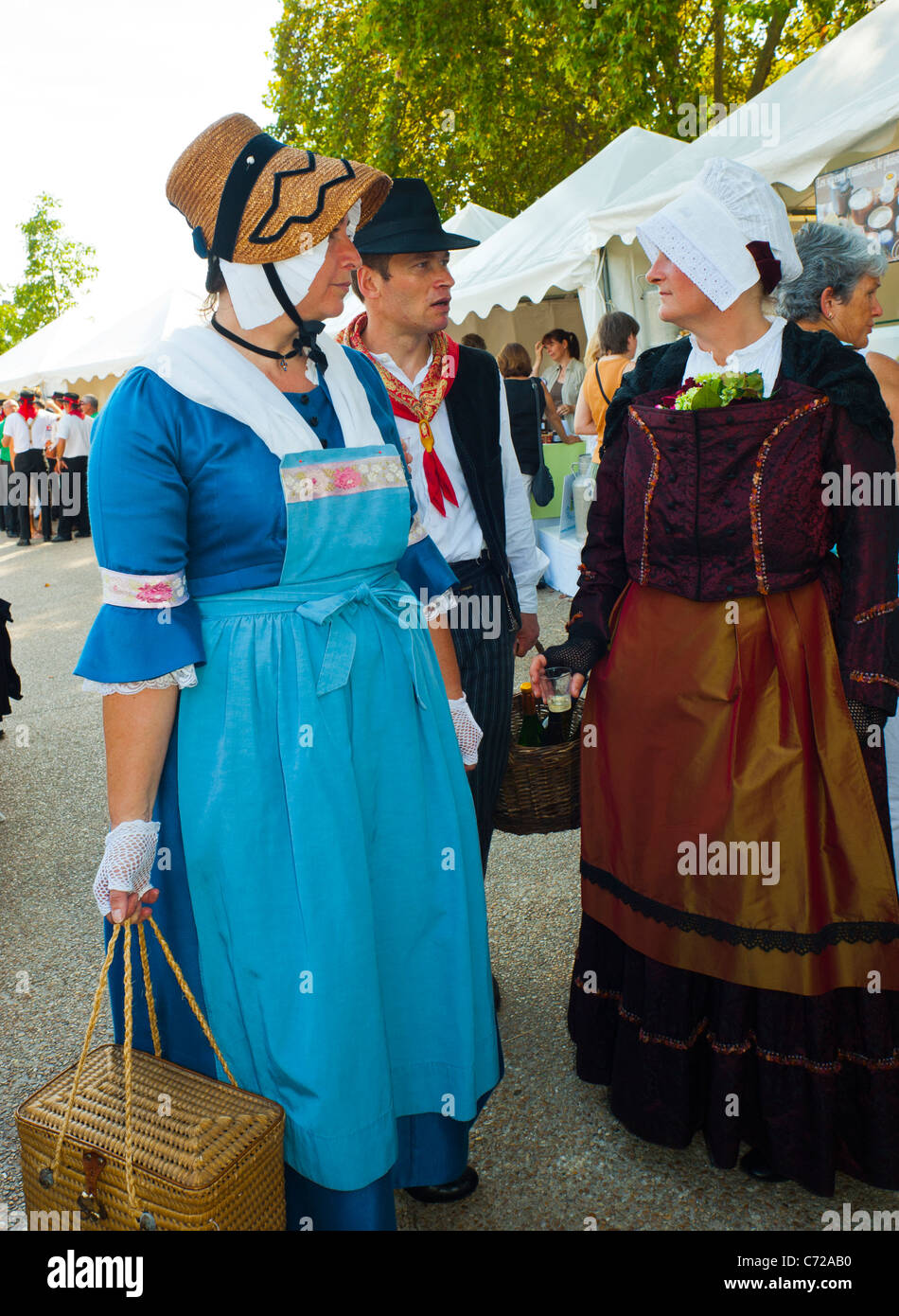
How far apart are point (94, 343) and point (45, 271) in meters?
34.5

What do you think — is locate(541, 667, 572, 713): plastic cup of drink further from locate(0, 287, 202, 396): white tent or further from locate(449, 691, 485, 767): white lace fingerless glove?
locate(0, 287, 202, 396): white tent

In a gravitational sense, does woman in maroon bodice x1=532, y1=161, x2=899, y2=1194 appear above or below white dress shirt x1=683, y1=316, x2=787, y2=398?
below

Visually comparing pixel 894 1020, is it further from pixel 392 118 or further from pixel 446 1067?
pixel 392 118

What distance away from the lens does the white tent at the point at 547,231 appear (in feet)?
27.8

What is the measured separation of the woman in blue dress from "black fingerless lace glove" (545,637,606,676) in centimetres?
63

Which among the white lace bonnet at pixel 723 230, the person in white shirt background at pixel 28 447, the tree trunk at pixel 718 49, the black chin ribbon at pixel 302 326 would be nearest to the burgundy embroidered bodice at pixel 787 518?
the white lace bonnet at pixel 723 230

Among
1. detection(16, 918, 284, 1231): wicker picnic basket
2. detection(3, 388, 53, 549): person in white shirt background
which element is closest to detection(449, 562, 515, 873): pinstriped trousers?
detection(16, 918, 284, 1231): wicker picnic basket

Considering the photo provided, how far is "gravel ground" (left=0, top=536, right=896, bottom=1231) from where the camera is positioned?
210 cm

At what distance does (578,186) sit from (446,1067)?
8.99 metres

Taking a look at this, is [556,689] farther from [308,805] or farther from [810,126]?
[810,126]

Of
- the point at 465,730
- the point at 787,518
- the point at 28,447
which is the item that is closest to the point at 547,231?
the point at 787,518

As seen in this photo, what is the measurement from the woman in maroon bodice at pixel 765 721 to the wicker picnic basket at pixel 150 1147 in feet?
3.31

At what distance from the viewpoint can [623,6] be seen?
11.3 meters
